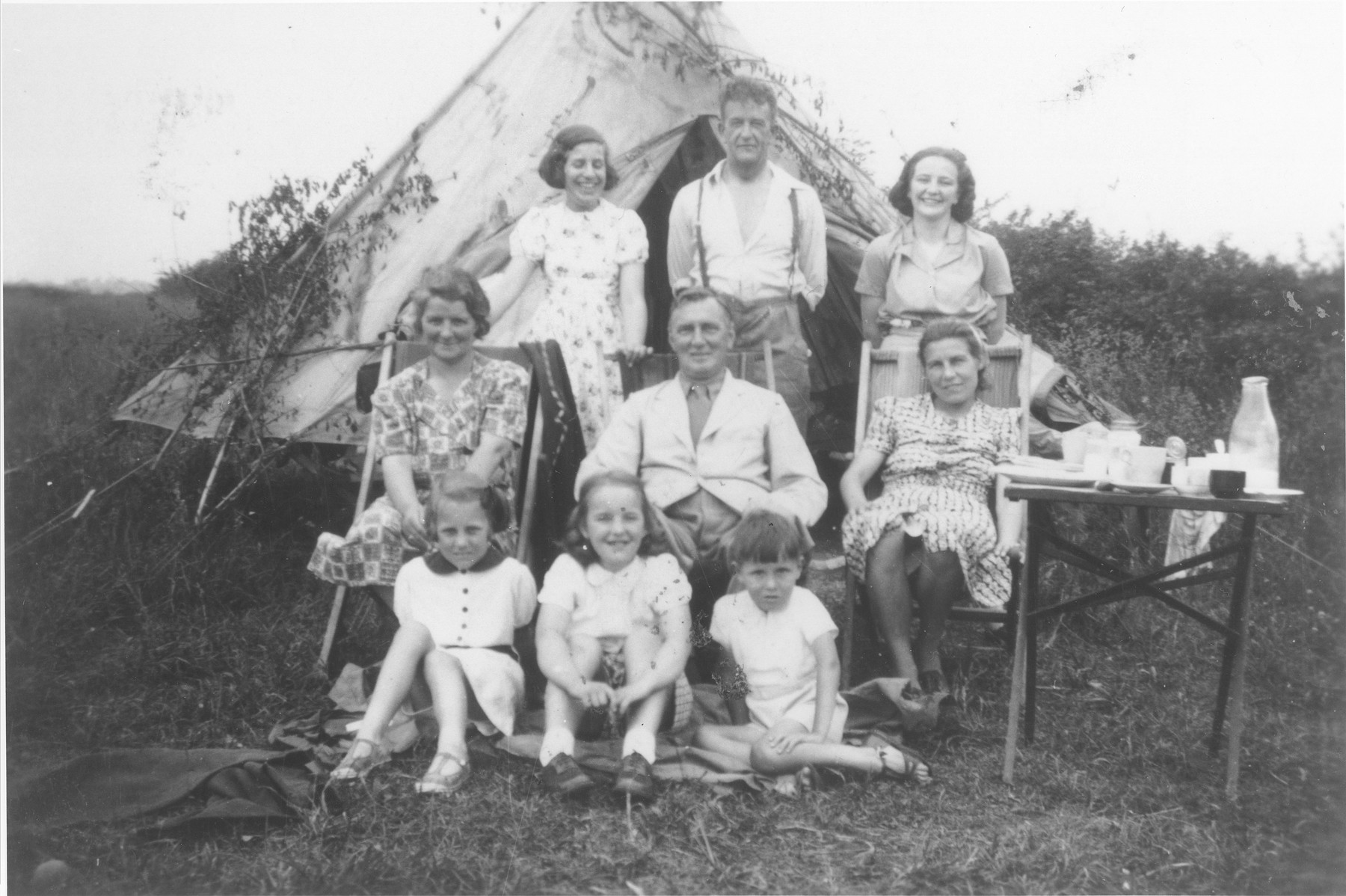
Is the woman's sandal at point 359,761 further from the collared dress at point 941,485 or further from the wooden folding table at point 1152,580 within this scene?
the wooden folding table at point 1152,580

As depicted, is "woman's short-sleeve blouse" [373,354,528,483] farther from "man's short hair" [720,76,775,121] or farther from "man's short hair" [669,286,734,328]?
"man's short hair" [720,76,775,121]

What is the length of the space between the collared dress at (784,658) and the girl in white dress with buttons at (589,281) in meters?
1.61

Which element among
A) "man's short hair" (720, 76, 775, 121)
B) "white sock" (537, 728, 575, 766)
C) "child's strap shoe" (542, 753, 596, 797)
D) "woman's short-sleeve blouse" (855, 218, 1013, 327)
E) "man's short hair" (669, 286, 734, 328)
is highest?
"man's short hair" (720, 76, 775, 121)

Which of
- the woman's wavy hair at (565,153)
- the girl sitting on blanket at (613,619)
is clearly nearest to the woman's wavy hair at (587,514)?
the girl sitting on blanket at (613,619)

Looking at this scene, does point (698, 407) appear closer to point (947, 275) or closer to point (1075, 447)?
point (1075, 447)

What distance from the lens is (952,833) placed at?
2.74m

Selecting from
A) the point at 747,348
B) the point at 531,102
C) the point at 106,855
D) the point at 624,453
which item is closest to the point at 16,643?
the point at 106,855

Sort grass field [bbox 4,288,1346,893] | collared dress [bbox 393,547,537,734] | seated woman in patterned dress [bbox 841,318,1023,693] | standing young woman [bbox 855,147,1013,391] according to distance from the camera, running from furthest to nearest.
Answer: standing young woman [bbox 855,147,1013,391] < seated woman in patterned dress [bbox 841,318,1023,693] < collared dress [bbox 393,547,537,734] < grass field [bbox 4,288,1346,893]

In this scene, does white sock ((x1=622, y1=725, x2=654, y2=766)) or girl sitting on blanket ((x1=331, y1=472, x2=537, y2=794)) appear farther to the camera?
girl sitting on blanket ((x1=331, y1=472, x2=537, y2=794))

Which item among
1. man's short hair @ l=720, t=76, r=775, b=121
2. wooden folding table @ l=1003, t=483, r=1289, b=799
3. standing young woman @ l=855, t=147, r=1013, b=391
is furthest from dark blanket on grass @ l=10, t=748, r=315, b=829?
man's short hair @ l=720, t=76, r=775, b=121

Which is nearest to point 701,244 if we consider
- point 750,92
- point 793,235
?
point 793,235

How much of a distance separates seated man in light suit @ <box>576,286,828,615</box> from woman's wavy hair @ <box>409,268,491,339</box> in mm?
613

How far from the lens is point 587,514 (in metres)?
3.28

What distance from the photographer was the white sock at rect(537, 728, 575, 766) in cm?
295
